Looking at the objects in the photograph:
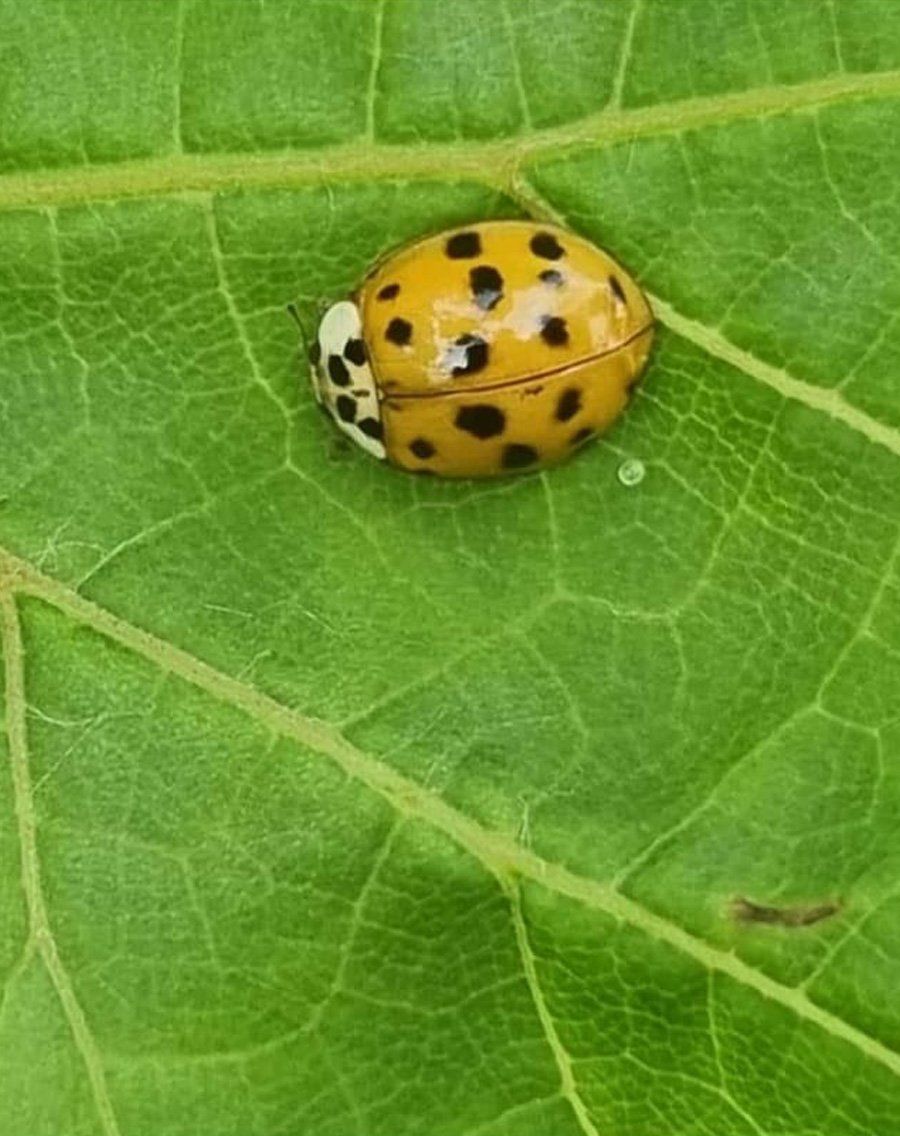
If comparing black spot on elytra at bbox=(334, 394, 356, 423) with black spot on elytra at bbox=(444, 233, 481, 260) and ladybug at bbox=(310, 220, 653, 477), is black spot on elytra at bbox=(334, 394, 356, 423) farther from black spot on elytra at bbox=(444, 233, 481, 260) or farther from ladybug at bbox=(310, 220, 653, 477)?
black spot on elytra at bbox=(444, 233, 481, 260)

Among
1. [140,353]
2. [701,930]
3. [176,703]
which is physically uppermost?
[140,353]

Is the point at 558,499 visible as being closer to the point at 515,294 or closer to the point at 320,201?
the point at 515,294

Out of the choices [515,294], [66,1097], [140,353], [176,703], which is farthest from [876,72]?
[66,1097]

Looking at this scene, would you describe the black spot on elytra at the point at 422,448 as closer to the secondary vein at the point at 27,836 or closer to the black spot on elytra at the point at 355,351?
the black spot on elytra at the point at 355,351

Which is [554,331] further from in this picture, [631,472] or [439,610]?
[439,610]

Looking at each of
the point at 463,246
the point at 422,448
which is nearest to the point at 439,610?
the point at 422,448

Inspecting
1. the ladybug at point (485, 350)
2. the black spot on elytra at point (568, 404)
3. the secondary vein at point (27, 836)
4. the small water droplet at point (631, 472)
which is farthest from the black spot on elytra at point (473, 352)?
the secondary vein at point (27, 836)
